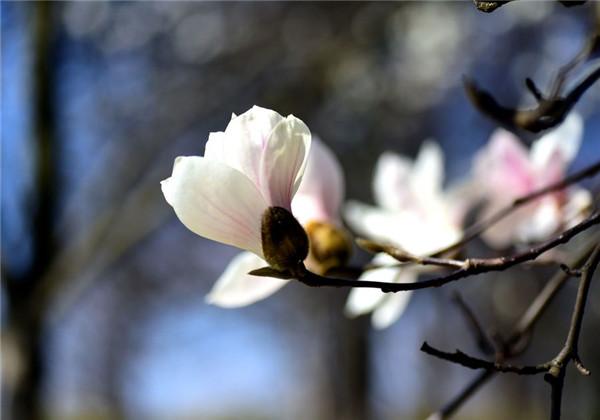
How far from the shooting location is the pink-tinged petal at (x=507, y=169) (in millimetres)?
599

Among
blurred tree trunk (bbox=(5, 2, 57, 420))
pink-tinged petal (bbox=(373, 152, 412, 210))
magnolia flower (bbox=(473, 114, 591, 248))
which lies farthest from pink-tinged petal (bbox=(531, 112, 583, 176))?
blurred tree trunk (bbox=(5, 2, 57, 420))

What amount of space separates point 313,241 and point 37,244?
7.28 ft

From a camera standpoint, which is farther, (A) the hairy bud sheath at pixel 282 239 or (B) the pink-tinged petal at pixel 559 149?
(B) the pink-tinged petal at pixel 559 149

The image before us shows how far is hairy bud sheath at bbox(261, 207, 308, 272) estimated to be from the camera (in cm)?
36

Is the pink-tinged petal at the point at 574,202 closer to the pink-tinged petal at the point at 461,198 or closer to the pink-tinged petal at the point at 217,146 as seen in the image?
the pink-tinged petal at the point at 461,198

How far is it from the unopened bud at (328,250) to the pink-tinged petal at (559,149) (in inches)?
6.9

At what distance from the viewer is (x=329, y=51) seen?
270 cm

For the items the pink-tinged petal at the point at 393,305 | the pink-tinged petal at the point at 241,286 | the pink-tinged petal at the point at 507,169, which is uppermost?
the pink-tinged petal at the point at 507,169

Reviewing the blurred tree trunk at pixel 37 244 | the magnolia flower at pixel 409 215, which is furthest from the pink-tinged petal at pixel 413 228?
the blurred tree trunk at pixel 37 244

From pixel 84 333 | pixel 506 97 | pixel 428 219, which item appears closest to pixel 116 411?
pixel 84 333

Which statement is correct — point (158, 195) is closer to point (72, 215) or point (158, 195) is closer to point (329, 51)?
Result: point (72, 215)

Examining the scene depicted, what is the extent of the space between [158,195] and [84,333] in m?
7.08

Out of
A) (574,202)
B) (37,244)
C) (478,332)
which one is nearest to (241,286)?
(478,332)

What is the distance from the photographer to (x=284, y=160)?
0.35 metres
